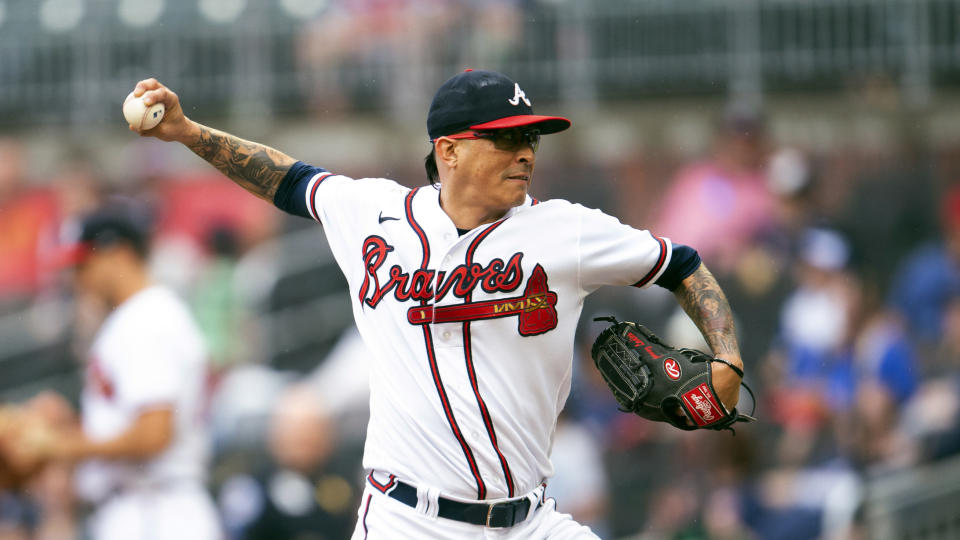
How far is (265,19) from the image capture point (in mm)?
13727

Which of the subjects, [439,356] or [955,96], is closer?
[439,356]

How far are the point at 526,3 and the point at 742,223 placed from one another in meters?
3.80

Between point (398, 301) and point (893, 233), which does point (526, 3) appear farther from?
point (398, 301)

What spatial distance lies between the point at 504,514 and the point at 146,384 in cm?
227

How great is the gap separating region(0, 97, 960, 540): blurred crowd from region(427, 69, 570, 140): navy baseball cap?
2746 millimetres

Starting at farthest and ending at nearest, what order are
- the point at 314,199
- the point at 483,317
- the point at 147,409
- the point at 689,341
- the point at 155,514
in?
the point at 689,341 < the point at 155,514 < the point at 147,409 < the point at 314,199 < the point at 483,317

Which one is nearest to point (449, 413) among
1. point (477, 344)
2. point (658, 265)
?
point (477, 344)

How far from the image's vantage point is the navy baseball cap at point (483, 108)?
151 inches

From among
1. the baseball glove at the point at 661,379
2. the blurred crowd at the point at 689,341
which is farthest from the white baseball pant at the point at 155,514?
the baseball glove at the point at 661,379

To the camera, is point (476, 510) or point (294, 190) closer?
point (476, 510)

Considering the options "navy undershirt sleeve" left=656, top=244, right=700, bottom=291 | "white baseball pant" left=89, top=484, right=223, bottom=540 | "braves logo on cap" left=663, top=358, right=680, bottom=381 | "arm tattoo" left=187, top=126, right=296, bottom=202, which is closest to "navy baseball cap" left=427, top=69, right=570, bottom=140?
"navy undershirt sleeve" left=656, top=244, right=700, bottom=291

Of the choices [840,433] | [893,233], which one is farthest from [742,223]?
[840,433]

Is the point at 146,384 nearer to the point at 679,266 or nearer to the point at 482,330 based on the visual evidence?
the point at 482,330

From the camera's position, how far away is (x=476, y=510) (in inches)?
153
